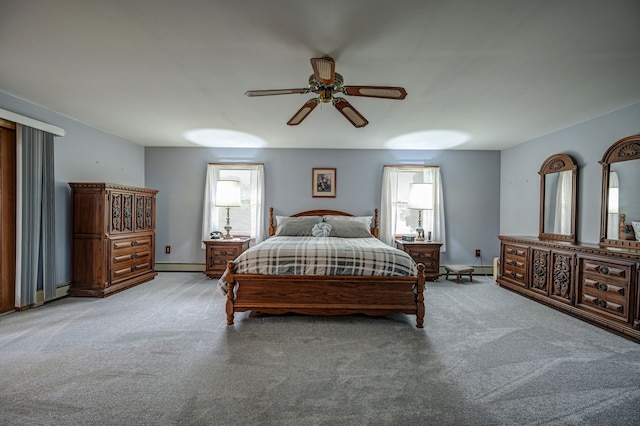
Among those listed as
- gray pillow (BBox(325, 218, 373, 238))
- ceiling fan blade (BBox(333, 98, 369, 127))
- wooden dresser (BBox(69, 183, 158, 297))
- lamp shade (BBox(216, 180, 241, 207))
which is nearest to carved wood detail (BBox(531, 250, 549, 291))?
gray pillow (BBox(325, 218, 373, 238))

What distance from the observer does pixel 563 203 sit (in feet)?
13.6

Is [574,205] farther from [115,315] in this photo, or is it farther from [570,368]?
[115,315]

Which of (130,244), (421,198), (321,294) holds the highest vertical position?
(421,198)

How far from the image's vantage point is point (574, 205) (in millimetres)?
3959

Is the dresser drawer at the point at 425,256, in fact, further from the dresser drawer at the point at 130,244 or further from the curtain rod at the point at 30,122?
the curtain rod at the point at 30,122

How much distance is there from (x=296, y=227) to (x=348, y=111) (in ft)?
8.35

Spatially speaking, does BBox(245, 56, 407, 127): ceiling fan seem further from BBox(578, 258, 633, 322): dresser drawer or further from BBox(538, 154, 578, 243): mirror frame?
BBox(538, 154, 578, 243): mirror frame

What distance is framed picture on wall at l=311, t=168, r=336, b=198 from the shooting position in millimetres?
5668

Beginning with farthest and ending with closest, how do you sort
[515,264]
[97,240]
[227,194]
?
[227,194] → [515,264] → [97,240]

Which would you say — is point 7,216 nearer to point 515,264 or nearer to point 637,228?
point 515,264

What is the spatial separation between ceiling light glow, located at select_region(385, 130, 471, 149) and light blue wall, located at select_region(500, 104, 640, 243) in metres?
1.09

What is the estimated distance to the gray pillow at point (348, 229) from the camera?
15.9ft

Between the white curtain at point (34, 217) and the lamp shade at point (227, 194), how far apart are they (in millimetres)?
2174

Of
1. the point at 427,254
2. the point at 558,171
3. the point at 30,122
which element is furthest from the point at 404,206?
the point at 30,122
